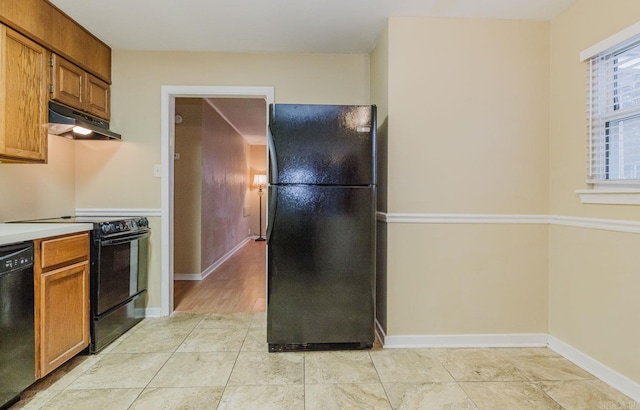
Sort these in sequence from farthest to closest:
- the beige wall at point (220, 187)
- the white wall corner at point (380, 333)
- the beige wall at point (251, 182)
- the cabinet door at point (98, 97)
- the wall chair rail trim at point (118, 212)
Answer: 1. the beige wall at point (251, 182)
2. the beige wall at point (220, 187)
3. the wall chair rail trim at point (118, 212)
4. the cabinet door at point (98, 97)
5. the white wall corner at point (380, 333)

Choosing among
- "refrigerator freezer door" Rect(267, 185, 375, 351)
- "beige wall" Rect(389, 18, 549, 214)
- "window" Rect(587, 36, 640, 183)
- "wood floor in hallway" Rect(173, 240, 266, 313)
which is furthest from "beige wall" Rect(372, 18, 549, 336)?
"wood floor in hallway" Rect(173, 240, 266, 313)

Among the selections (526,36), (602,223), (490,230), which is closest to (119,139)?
(490,230)

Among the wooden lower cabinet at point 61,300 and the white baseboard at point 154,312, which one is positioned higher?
the wooden lower cabinet at point 61,300

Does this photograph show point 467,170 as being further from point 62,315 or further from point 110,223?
point 62,315

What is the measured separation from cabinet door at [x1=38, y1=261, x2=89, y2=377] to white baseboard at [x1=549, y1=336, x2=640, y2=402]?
126 inches

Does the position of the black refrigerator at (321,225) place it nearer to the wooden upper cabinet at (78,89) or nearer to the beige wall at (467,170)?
the beige wall at (467,170)

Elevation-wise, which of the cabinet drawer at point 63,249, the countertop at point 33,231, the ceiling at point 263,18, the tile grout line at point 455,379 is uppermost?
the ceiling at point 263,18

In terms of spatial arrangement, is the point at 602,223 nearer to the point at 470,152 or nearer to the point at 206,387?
the point at 470,152

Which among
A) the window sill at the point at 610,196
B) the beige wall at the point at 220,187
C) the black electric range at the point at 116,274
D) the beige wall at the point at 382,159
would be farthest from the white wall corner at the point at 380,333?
the beige wall at the point at 220,187

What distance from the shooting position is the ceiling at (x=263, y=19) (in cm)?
229

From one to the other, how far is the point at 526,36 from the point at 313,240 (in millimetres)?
2134

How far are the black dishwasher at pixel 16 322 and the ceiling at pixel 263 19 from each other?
5.61 ft

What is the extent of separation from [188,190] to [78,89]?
2026mm

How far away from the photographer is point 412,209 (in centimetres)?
247
